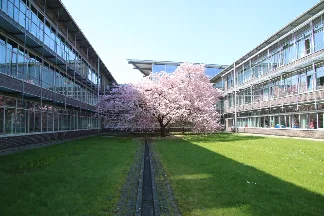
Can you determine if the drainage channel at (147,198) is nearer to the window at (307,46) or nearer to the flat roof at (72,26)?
the flat roof at (72,26)

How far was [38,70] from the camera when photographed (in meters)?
20.7

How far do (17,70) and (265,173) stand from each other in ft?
46.3

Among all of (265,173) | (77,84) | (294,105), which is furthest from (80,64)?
(265,173)

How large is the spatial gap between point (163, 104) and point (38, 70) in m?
13.2

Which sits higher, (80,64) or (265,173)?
(80,64)

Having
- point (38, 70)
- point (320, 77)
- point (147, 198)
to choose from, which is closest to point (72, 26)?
point (38, 70)

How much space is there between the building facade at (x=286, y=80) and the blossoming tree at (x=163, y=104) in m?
6.77

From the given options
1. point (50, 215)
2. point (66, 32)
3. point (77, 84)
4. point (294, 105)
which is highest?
point (66, 32)

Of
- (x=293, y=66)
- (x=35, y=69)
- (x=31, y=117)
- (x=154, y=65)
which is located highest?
(x=154, y=65)

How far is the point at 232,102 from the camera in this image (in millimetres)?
47969

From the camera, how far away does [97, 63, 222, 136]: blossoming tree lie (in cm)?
3098

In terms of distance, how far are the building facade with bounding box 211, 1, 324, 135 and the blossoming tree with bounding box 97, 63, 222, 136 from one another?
677 cm

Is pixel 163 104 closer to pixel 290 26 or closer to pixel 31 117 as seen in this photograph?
pixel 31 117

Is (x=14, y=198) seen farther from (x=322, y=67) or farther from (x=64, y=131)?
(x=322, y=67)
